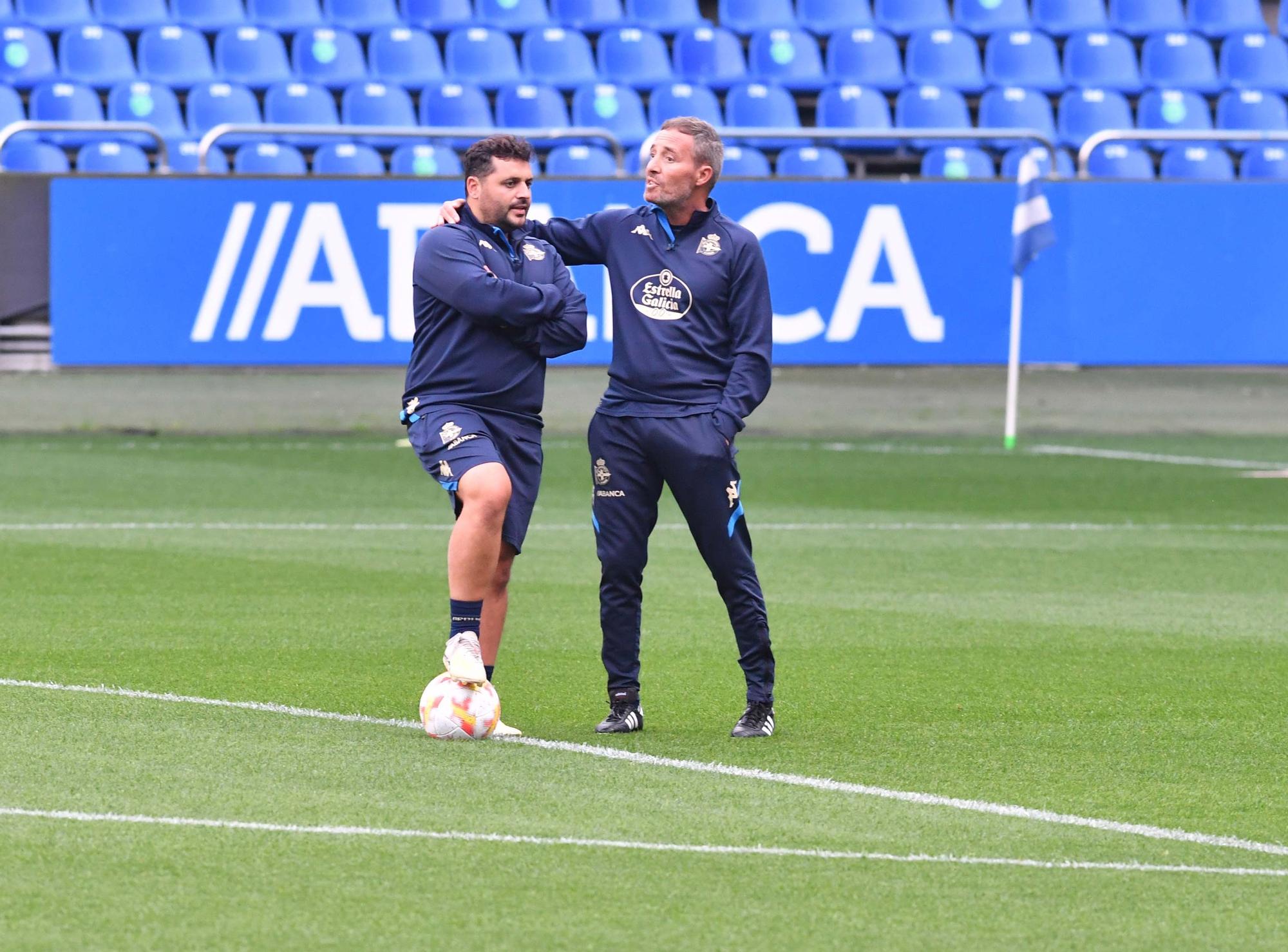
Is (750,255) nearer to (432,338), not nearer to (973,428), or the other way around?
(432,338)

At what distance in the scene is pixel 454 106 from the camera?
19.2 m

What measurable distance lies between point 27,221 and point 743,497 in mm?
7012

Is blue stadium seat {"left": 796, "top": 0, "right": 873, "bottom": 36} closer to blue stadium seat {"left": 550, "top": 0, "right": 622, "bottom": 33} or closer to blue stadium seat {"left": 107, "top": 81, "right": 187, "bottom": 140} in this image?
blue stadium seat {"left": 550, "top": 0, "right": 622, "bottom": 33}

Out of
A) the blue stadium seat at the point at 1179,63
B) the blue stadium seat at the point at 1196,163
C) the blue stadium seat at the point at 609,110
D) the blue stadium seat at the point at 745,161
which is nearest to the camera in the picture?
the blue stadium seat at the point at 745,161

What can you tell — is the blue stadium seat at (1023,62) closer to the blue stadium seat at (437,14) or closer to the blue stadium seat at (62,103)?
the blue stadium seat at (437,14)

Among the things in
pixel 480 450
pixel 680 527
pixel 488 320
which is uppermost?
pixel 488 320

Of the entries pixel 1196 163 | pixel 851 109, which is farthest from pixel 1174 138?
pixel 851 109

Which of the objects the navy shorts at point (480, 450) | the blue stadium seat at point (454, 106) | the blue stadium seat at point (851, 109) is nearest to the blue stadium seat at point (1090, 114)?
the blue stadium seat at point (851, 109)

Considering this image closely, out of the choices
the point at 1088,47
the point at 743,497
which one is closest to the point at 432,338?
the point at 743,497

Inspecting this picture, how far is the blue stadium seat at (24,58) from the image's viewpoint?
18.9 m

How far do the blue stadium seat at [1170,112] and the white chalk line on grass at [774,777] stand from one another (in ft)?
53.0

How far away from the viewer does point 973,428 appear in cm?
1791

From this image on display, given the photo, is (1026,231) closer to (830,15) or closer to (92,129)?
(830,15)

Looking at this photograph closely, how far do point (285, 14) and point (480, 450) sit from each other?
590 inches
